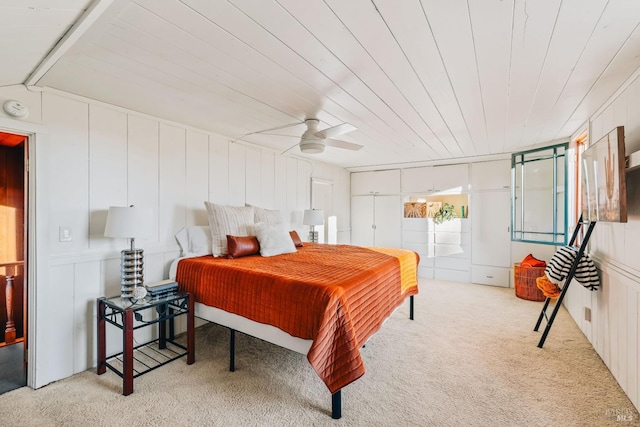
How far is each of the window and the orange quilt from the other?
92.5 inches

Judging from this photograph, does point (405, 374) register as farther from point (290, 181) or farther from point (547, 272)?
point (290, 181)

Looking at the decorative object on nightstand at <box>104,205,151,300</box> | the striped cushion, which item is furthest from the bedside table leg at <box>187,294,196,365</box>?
the striped cushion

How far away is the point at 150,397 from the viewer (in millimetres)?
2047

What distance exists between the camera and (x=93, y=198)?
2.48m

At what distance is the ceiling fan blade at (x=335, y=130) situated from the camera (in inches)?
103

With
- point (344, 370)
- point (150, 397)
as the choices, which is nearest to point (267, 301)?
point (344, 370)

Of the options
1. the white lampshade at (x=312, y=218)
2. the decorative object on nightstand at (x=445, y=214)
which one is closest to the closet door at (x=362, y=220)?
the decorative object on nightstand at (x=445, y=214)

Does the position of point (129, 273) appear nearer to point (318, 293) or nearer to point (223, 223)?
point (223, 223)

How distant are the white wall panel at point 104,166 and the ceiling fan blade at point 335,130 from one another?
6.00ft

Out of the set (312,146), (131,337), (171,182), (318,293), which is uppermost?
(312,146)

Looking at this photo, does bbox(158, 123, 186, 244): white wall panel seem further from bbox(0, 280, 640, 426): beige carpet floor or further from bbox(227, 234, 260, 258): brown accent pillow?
bbox(0, 280, 640, 426): beige carpet floor

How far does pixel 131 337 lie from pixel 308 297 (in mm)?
1369

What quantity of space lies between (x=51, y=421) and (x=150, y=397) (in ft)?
1.76

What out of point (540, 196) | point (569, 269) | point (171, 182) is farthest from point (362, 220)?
point (171, 182)
